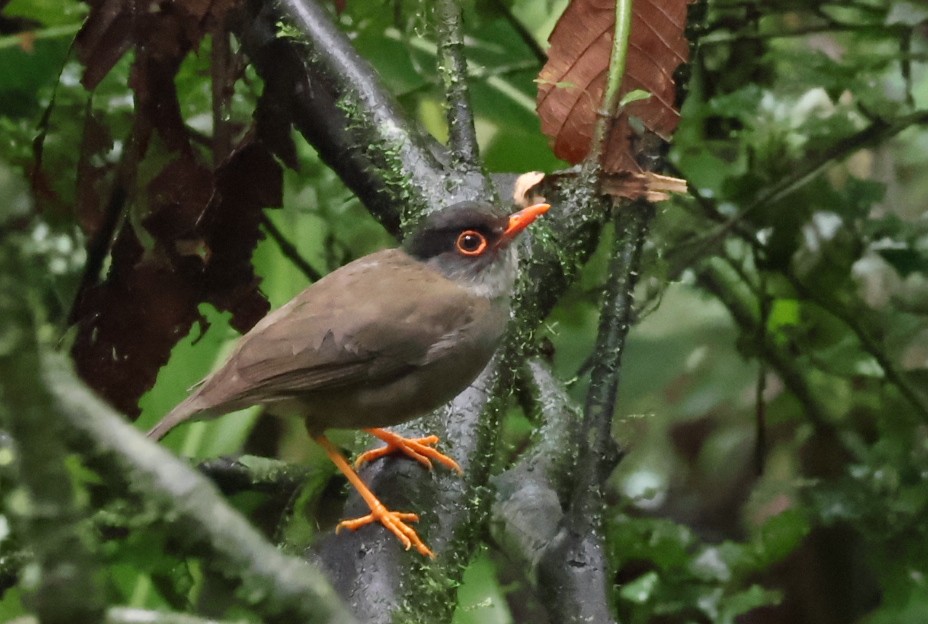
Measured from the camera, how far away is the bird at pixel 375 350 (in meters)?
2.30

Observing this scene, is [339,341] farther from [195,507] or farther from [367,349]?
[195,507]

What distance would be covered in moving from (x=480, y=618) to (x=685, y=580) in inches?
29.7

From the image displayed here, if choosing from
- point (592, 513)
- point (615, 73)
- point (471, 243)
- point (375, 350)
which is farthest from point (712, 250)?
point (592, 513)

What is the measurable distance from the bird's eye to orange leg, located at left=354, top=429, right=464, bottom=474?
1.64ft

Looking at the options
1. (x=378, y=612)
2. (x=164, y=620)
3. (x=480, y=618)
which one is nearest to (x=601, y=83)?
(x=378, y=612)

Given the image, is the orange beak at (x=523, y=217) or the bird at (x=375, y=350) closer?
the bird at (x=375, y=350)

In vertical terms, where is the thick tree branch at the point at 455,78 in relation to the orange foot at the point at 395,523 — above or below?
above

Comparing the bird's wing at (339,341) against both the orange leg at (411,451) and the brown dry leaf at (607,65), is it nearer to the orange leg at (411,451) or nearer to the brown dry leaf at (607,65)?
the orange leg at (411,451)

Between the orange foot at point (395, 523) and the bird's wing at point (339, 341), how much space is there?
1.23ft

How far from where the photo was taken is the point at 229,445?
374 cm

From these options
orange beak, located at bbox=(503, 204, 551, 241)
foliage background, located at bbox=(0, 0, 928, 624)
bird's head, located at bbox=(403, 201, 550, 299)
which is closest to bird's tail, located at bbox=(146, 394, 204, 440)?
foliage background, located at bbox=(0, 0, 928, 624)

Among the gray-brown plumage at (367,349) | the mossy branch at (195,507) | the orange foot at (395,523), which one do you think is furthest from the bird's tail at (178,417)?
the mossy branch at (195,507)

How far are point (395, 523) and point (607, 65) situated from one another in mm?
1165

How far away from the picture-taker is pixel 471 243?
99.4 inches
